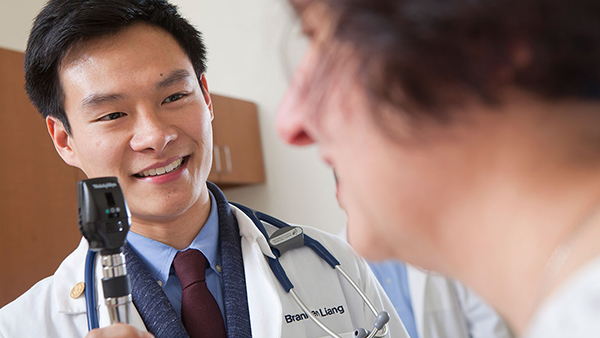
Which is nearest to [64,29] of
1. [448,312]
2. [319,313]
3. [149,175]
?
[149,175]

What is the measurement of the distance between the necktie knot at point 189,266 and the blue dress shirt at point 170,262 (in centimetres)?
2

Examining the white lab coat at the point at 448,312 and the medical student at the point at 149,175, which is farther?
the white lab coat at the point at 448,312

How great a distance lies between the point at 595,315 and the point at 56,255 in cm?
261

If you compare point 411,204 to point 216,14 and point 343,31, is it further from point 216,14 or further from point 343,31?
point 216,14

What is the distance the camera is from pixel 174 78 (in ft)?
4.34

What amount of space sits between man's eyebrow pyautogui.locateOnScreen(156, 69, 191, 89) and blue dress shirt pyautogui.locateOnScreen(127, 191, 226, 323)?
0.38 meters

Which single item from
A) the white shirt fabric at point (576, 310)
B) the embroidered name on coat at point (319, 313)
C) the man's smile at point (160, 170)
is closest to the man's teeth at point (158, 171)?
the man's smile at point (160, 170)

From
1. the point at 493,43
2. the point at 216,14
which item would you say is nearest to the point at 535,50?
the point at 493,43

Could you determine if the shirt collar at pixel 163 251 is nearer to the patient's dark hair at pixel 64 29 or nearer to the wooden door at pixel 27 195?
the patient's dark hair at pixel 64 29

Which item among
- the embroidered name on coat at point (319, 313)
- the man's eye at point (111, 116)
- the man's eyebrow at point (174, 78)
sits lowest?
the embroidered name on coat at point (319, 313)

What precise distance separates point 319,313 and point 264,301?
5.6 inches

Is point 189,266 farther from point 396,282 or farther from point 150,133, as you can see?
point 396,282

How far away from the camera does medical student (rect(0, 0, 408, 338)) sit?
1.24 m

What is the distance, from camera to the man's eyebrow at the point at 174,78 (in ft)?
4.25
